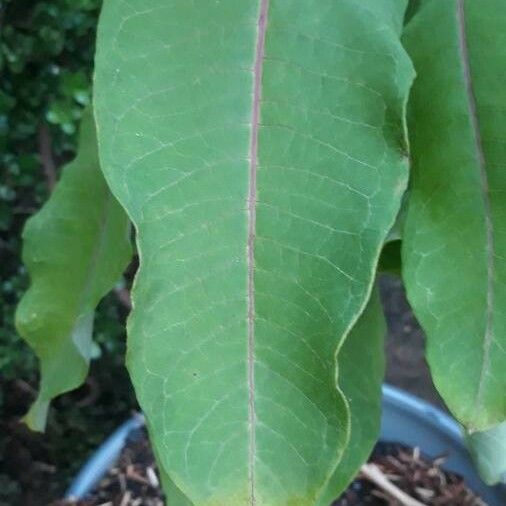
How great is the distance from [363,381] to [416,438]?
55cm

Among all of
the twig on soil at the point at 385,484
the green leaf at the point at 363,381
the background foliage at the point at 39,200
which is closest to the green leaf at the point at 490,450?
the green leaf at the point at 363,381

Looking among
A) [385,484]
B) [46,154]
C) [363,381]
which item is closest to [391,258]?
[363,381]

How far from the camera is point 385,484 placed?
1077 mm

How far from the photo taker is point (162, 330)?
478 millimetres

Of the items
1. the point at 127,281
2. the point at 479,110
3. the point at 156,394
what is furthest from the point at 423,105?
the point at 127,281

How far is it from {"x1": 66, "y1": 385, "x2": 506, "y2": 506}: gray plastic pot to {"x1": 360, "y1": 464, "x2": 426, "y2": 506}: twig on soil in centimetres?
10

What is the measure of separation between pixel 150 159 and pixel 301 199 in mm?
90

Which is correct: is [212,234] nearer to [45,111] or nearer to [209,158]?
[209,158]

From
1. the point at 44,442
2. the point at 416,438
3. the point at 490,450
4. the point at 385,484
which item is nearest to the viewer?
the point at 490,450

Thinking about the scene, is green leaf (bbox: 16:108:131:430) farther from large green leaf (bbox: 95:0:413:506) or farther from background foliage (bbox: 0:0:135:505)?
background foliage (bbox: 0:0:135:505)

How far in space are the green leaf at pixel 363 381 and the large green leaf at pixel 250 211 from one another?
8.5 inches

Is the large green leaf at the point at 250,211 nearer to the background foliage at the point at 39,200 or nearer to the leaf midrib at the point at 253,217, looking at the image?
the leaf midrib at the point at 253,217

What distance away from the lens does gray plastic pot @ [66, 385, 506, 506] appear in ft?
3.76

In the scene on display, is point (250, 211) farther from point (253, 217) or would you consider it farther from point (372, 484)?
point (372, 484)
